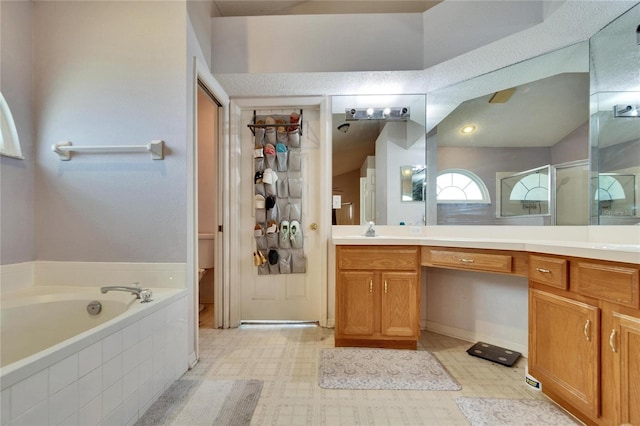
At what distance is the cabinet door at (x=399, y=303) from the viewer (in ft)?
5.99

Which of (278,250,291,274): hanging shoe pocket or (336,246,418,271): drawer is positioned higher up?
(336,246,418,271): drawer

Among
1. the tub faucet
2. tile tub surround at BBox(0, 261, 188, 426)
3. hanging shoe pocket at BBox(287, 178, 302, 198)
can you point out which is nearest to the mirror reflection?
hanging shoe pocket at BBox(287, 178, 302, 198)

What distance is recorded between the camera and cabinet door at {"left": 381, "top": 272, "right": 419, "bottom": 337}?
5.99ft

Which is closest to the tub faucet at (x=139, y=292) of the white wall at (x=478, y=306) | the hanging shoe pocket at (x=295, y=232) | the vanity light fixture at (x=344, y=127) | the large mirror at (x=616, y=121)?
the hanging shoe pocket at (x=295, y=232)

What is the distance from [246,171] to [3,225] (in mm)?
1619

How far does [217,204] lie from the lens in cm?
231

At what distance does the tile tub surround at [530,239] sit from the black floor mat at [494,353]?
0.84 metres

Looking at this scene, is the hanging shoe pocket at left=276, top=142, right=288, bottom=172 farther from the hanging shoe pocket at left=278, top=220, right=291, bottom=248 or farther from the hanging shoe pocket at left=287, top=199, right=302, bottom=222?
the hanging shoe pocket at left=278, top=220, right=291, bottom=248

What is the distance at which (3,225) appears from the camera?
5.01ft

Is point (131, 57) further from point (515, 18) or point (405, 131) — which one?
point (515, 18)

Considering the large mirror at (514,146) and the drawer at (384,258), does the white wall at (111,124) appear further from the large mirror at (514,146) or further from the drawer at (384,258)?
the large mirror at (514,146)

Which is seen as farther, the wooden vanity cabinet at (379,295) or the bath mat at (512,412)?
the wooden vanity cabinet at (379,295)

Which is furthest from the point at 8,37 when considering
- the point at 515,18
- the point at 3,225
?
the point at 515,18

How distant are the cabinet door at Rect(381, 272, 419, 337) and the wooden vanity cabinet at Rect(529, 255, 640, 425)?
67 centimetres
